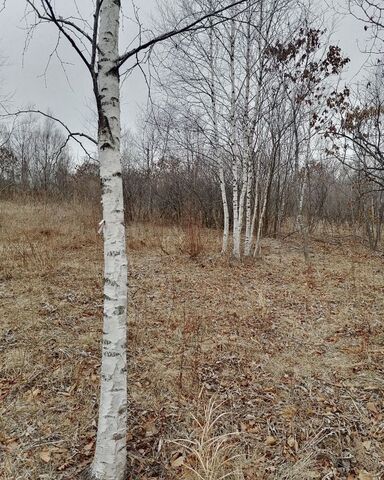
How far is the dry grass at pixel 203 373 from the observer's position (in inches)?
88.0

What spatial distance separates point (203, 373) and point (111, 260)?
1.98m

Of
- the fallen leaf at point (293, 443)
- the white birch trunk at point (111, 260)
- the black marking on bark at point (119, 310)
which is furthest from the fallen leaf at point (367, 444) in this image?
the black marking on bark at point (119, 310)

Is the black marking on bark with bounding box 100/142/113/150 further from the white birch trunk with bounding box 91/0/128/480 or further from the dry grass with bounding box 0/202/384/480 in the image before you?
the dry grass with bounding box 0/202/384/480

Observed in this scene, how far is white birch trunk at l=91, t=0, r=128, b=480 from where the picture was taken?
183 cm

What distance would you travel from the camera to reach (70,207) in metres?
12.0

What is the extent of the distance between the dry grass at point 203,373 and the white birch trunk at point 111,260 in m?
0.38

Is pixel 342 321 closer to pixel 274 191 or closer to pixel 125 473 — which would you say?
pixel 125 473

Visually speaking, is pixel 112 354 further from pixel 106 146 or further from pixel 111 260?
pixel 106 146

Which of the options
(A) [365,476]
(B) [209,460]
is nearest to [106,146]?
(B) [209,460]

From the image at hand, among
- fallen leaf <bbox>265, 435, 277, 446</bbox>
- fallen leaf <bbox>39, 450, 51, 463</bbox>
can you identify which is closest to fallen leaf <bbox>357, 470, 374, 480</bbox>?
fallen leaf <bbox>265, 435, 277, 446</bbox>

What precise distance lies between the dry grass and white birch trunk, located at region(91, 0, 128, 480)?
1.26ft

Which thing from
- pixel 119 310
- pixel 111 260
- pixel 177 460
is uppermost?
pixel 111 260

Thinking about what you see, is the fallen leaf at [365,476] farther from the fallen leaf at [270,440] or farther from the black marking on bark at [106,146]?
the black marking on bark at [106,146]

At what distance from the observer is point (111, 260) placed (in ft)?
6.24
